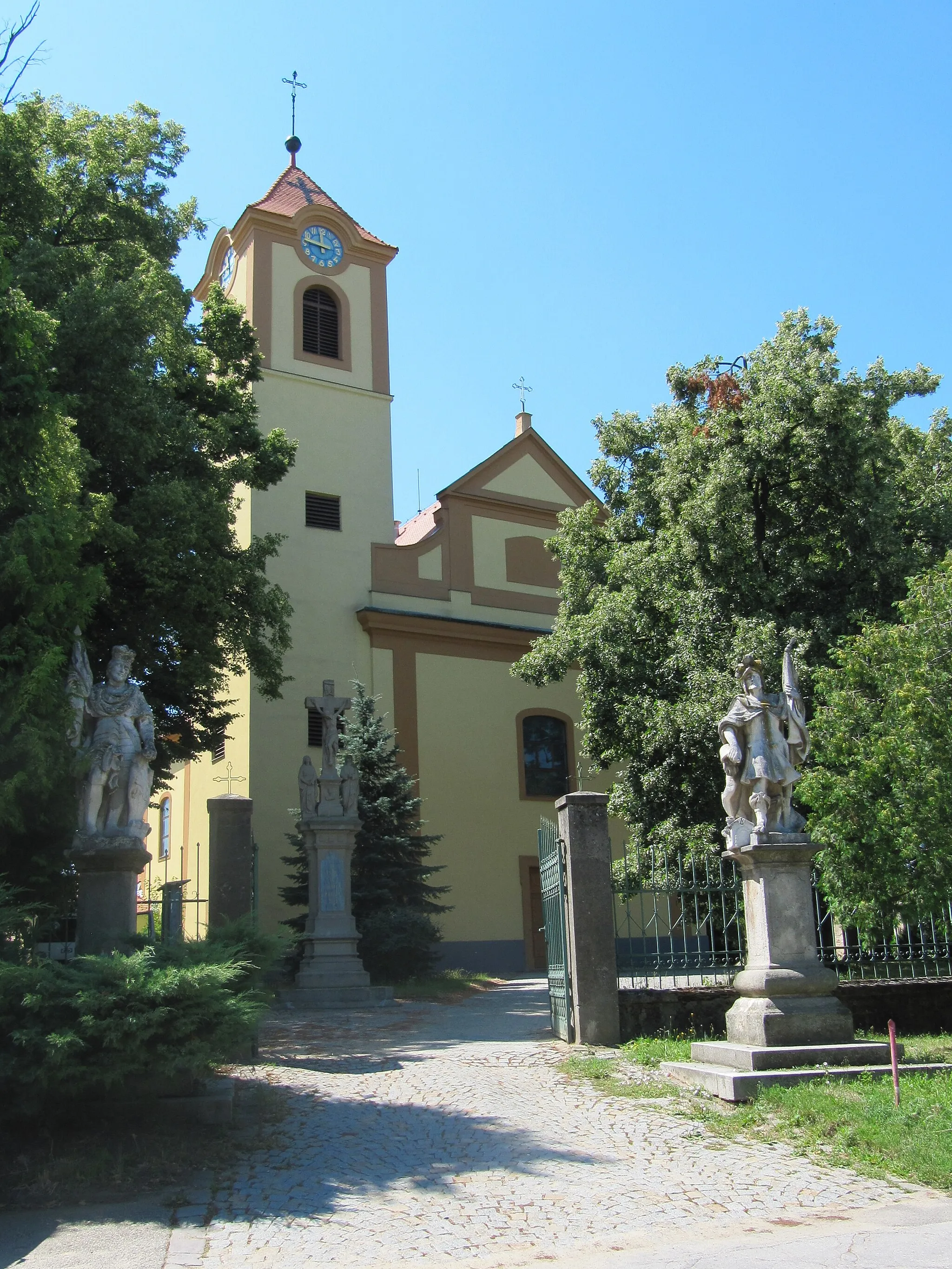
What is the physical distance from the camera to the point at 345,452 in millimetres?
25000

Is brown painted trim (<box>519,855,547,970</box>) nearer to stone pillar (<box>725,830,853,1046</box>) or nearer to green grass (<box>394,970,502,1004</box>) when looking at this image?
green grass (<box>394,970,502,1004</box>)

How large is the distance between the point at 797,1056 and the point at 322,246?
74.3 ft

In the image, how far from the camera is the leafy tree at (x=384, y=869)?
18.4 m

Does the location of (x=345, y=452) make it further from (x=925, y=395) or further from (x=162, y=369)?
(x=925, y=395)

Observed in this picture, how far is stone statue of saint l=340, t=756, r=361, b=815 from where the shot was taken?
1731cm

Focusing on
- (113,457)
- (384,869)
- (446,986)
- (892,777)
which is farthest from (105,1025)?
(384,869)

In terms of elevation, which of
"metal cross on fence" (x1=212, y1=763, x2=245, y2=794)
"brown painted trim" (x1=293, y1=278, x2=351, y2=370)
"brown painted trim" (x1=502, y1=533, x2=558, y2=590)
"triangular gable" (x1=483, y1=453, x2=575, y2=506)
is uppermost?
"brown painted trim" (x1=293, y1=278, x2=351, y2=370)

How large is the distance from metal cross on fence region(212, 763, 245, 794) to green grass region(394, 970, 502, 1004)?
18.0 feet

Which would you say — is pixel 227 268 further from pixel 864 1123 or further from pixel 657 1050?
pixel 864 1123

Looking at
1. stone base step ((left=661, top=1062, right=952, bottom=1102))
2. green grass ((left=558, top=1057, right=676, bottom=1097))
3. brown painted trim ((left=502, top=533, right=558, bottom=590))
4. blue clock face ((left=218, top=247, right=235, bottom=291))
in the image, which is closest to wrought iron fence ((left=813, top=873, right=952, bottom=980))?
stone base step ((left=661, top=1062, right=952, bottom=1102))

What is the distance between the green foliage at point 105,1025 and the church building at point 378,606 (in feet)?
48.7

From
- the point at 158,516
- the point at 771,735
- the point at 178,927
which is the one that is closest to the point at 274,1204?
the point at 771,735

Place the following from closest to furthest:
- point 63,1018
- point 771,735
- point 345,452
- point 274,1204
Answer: point 274,1204, point 63,1018, point 771,735, point 345,452

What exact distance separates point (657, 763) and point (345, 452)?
11244 mm
